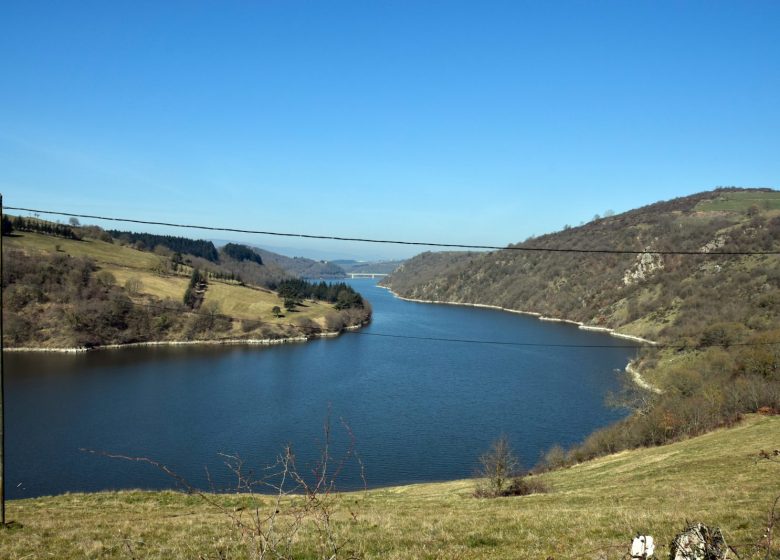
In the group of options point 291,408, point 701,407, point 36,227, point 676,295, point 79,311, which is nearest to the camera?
point 701,407

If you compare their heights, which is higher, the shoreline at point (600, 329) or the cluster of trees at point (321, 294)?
the cluster of trees at point (321, 294)

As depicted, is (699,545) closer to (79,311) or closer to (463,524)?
(463,524)

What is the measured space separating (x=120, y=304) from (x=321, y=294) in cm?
4539

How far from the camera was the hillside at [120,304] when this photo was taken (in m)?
84.6

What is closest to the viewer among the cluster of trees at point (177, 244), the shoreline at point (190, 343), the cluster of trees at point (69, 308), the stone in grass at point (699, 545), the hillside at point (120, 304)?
the stone in grass at point (699, 545)

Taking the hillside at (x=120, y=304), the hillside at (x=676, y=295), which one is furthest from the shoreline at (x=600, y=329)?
the hillside at (x=120, y=304)

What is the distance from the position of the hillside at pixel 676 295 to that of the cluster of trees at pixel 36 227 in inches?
4374

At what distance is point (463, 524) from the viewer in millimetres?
9797

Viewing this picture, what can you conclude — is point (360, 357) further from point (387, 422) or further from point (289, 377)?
point (387, 422)

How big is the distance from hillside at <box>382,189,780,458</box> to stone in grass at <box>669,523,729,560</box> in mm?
23700

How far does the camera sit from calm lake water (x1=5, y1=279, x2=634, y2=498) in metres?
32.8

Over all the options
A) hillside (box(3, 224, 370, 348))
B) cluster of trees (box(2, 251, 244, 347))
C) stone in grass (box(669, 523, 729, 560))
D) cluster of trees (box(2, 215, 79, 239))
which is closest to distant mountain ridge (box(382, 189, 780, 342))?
hillside (box(3, 224, 370, 348))

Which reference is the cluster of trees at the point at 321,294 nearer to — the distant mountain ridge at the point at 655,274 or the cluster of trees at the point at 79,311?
the cluster of trees at the point at 79,311

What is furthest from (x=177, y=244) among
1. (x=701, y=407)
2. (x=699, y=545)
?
(x=699, y=545)
